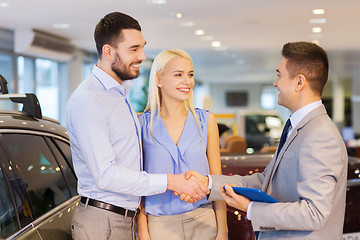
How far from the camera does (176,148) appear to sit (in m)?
2.61

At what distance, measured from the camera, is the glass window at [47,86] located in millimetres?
12445

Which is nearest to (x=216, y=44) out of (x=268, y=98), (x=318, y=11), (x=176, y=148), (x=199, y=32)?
(x=199, y=32)

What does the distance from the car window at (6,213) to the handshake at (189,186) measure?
64cm

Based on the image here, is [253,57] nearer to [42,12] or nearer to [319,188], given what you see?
[42,12]

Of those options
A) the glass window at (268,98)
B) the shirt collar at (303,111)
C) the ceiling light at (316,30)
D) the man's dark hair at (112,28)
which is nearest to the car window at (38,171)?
the man's dark hair at (112,28)

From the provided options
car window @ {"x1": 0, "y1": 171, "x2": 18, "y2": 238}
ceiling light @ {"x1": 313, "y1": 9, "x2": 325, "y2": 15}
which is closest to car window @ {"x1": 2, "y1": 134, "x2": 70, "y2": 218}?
car window @ {"x1": 0, "y1": 171, "x2": 18, "y2": 238}

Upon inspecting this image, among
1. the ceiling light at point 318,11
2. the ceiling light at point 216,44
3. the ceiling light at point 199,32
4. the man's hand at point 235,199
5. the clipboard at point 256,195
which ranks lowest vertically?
the man's hand at point 235,199

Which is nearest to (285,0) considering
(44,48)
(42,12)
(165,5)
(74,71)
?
(165,5)

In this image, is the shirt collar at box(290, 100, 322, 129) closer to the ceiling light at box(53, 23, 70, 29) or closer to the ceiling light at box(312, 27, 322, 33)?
the ceiling light at box(53, 23, 70, 29)

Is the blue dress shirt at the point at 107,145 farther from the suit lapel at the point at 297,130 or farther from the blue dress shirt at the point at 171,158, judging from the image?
the suit lapel at the point at 297,130

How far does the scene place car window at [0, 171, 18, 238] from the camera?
6.90ft

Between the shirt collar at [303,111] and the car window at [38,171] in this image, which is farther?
the car window at [38,171]

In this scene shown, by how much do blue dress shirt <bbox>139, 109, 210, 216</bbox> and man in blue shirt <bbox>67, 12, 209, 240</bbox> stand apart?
16 centimetres

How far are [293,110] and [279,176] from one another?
0.85 ft
